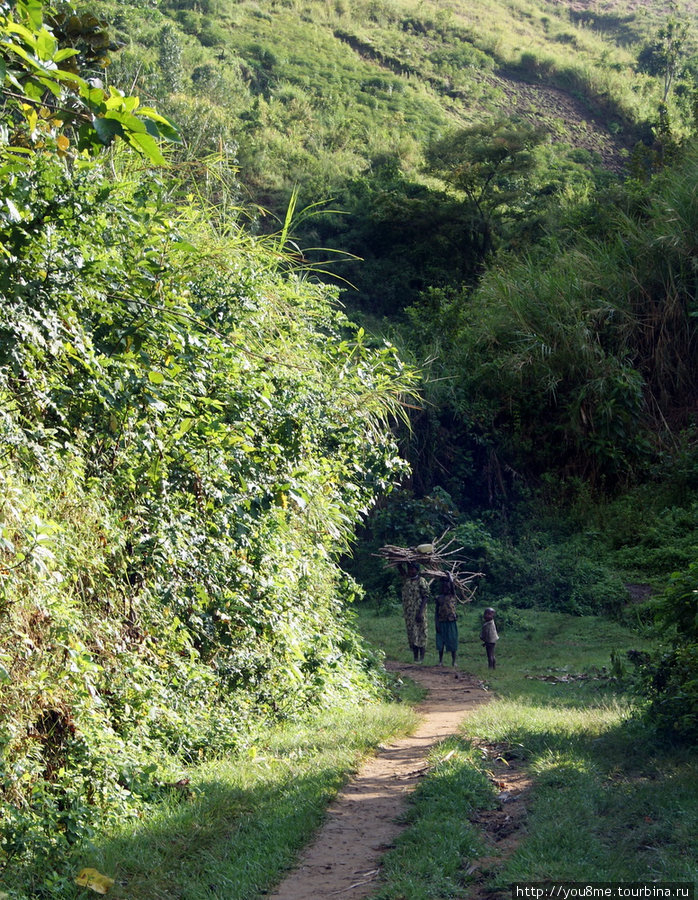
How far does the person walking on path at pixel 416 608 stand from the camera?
42.6ft

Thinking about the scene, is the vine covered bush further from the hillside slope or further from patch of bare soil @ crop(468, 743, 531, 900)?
the hillside slope

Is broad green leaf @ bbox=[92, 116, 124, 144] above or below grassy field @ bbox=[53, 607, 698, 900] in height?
above

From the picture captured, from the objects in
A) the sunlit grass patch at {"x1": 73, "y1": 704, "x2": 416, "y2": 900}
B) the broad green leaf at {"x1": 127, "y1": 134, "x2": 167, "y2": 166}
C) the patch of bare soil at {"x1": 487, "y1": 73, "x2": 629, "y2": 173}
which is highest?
the patch of bare soil at {"x1": 487, "y1": 73, "x2": 629, "y2": 173}

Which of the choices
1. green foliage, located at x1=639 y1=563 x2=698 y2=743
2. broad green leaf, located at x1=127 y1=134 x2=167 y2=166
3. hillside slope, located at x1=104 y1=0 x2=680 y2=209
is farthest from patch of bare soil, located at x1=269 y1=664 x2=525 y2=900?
hillside slope, located at x1=104 y1=0 x2=680 y2=209

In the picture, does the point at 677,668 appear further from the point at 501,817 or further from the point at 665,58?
the point at 665,58

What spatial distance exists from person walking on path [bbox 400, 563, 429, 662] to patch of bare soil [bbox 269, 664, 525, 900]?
169 inches

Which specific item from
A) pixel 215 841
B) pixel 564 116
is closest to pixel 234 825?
pixel 215 841

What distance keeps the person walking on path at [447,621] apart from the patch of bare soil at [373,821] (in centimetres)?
405

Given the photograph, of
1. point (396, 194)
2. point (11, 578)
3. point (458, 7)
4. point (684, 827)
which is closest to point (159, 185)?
point (11, 578)

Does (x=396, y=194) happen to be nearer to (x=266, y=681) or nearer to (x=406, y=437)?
(x=406, y=437)

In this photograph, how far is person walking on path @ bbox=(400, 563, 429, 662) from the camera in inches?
511

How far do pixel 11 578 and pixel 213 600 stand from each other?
92.1 inches

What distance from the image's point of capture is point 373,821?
→ 222 inches

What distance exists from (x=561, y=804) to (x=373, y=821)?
1.23 meters
